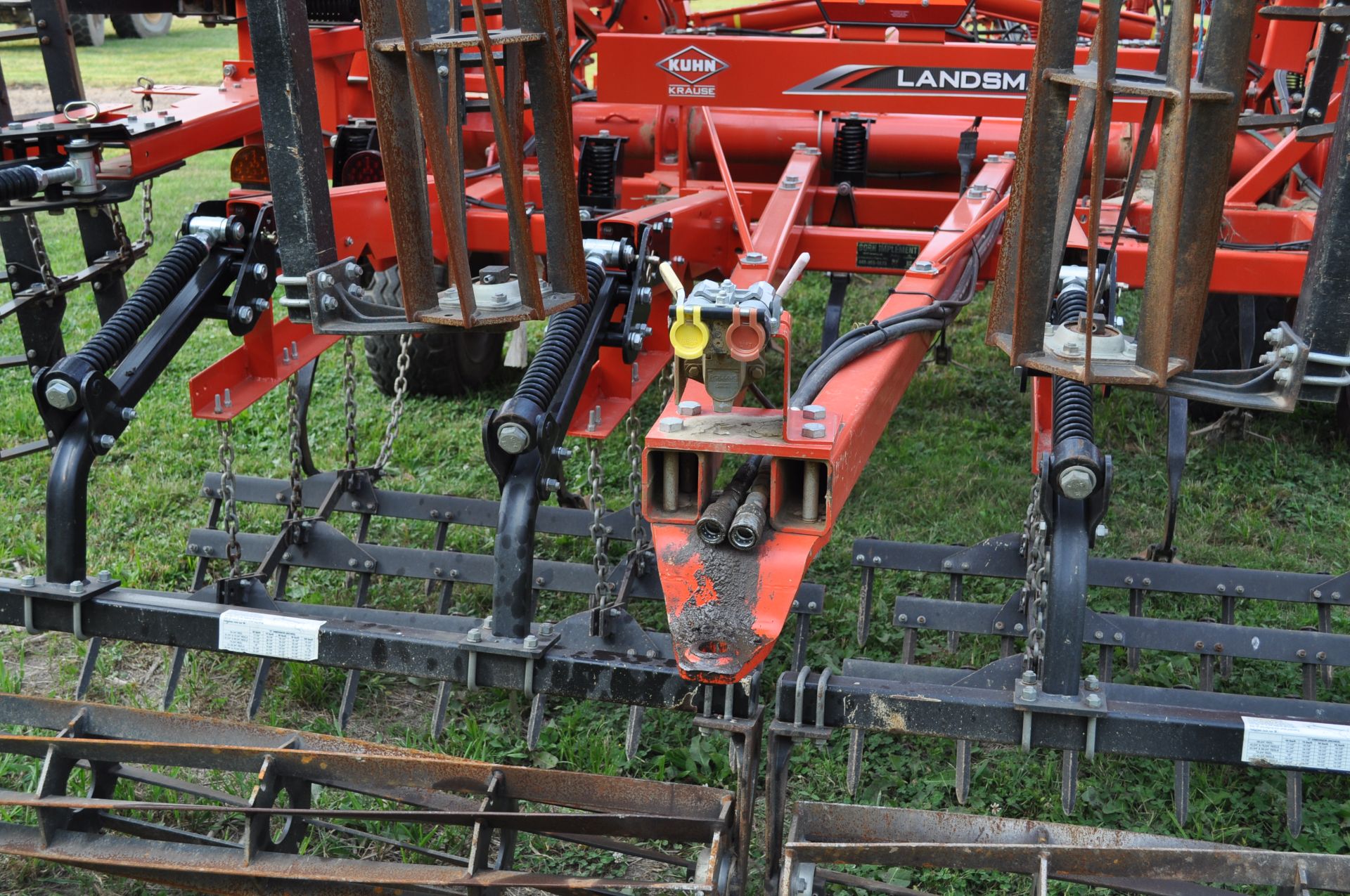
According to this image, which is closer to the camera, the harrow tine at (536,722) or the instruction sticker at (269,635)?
the instruction sticker at (269,635)

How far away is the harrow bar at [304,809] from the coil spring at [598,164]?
88.5 inches

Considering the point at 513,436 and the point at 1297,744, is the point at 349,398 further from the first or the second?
the point at 1297,744

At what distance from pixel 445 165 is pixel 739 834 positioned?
1356 millimetres

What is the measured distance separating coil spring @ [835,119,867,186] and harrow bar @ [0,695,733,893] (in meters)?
2.69

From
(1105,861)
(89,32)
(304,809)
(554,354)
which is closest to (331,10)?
(554,354)

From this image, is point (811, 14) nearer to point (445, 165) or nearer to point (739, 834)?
point (445, 165)

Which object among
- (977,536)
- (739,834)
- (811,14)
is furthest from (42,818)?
(811,14)

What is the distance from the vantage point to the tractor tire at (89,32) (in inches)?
708

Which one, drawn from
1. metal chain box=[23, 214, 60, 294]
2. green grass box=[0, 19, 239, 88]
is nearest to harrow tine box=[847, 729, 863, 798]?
metal chain box=[23, 214, 60, 294]

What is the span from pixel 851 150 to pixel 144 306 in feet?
8.19

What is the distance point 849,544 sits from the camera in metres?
4.38

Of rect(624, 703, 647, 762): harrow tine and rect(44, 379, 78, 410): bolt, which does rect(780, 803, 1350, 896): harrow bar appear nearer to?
rect(624, 703, 647, 762): harrow tine

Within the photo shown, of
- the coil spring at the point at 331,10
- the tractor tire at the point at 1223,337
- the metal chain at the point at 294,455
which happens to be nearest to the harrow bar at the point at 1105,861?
the metal chain at the point at 294,455

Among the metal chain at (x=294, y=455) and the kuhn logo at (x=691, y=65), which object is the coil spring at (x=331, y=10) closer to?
the kuhn logo at (x=691, y=65)
